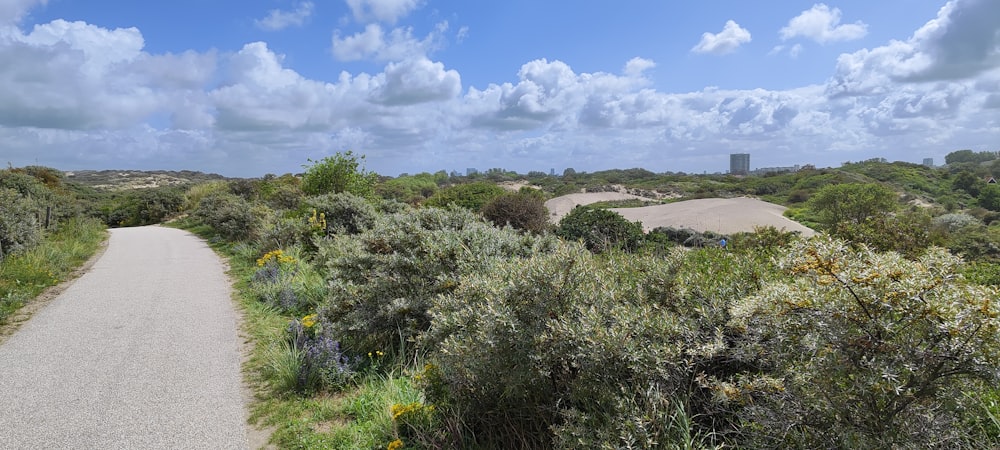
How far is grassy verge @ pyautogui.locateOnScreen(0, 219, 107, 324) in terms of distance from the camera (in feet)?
24.1

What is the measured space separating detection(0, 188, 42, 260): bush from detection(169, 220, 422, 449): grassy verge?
7.95 metres

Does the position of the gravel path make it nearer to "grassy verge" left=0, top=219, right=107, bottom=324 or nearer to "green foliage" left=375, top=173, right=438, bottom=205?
"grassy verge" left=0, top=219, right=107, bottom=324

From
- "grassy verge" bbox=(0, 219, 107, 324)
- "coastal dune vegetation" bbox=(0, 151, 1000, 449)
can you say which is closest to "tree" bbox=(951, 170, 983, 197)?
"coastal dune vegetation" bbox=(0, 151, 1000, 449)

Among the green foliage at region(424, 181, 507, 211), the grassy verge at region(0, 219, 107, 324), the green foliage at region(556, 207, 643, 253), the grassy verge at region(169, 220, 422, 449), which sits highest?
the green foliage at region(424, 181, 507, 211)

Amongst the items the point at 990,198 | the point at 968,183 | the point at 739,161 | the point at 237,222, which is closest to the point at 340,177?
the point at 237,222

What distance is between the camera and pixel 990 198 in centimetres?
2869

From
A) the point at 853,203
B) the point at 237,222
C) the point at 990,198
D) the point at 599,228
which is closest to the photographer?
the point at 599,228

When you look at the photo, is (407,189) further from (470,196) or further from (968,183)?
(968,183)

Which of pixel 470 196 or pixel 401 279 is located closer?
pixel 401 279

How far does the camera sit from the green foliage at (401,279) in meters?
4.78

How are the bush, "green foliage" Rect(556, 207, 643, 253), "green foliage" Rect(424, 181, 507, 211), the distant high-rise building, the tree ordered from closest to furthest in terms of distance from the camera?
the bush
"green foliage" Rect(556, 207, 643, 253)
"green foliage" Rect(424, 181, 507, 211)
the tree
the distant high-rise building

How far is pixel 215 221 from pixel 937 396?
63.4ft

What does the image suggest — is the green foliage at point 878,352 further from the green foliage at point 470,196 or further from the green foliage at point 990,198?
the green foliage at point 990,198

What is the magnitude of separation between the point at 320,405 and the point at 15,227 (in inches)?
396
